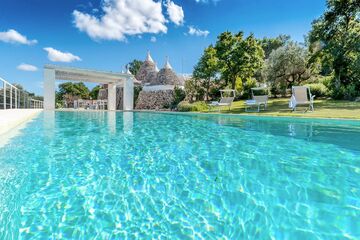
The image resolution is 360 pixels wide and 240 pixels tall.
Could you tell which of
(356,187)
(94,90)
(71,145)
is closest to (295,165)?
(356,187)

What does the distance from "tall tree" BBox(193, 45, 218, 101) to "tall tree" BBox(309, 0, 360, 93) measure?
30.4 ft

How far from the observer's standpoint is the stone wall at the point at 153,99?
29.7 metres

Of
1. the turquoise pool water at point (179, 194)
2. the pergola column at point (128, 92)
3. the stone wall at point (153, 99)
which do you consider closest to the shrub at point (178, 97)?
the stone wall at point (153, 99)

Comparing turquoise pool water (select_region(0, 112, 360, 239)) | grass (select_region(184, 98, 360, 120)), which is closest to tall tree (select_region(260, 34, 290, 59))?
grass (select_region(184, 98, 360, 120))

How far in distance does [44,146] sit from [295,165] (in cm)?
460

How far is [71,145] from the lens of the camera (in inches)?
193

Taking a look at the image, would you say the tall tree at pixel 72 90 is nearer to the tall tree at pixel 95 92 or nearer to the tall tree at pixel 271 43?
the tall tree at pixel 95 92

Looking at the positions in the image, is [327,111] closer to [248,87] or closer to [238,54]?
[238,54]

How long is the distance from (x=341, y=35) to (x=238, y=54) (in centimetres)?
737

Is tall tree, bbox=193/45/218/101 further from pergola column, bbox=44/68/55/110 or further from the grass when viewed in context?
pergola column, bbox=44/68/55/110

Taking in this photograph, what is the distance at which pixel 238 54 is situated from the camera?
66.1 ft

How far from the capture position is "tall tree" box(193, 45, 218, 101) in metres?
23.8

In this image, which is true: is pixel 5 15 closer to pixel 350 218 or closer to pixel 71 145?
pixel 71 145

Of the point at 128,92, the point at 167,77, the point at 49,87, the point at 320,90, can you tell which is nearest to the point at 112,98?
the point at 128,92
